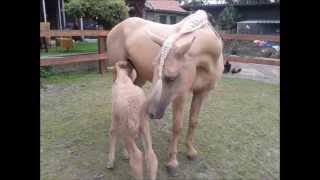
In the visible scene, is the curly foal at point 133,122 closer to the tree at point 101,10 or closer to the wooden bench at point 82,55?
the wooden bench at point 82,55

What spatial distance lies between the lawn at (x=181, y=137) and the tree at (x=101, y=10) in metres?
4.28

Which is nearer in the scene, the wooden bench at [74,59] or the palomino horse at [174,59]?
the palomino horse at [174,59]

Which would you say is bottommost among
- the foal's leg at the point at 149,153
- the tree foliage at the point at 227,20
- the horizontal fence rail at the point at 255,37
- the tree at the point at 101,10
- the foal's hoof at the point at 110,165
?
the foal's hoof at the point at 110,165

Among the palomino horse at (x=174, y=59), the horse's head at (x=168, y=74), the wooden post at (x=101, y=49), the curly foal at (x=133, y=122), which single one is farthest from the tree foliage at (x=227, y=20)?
the curly foal at (x=133, y=122)

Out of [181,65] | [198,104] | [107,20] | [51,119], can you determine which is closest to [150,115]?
[181,65]

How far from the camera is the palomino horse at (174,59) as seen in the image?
7.94 ft

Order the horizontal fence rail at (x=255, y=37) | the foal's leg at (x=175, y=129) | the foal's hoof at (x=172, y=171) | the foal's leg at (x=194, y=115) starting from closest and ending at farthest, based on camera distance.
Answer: the foal's leg at (x=175, y=129), the foal's hoof at (x=172, y=171), the foal's leg at (x=194, y=115), the horizontal fence rail at (x=255, y=37)

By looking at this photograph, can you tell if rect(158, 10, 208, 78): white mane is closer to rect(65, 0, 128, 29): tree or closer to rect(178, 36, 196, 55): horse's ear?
rect(178, 36, 196, 55): horse's ear

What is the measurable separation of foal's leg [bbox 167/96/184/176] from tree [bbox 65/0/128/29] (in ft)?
26.0

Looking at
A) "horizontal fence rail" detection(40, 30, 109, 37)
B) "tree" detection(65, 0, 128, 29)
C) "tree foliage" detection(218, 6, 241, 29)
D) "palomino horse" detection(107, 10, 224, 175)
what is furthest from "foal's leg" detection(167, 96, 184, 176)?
"tree foliage" detection(218, 6, 241, 29)

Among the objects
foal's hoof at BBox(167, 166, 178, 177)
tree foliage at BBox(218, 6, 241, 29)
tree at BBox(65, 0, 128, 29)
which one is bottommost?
foal's hoof at BBox(167, 166, 178, 177)

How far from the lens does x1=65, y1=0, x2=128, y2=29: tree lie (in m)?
10.2
